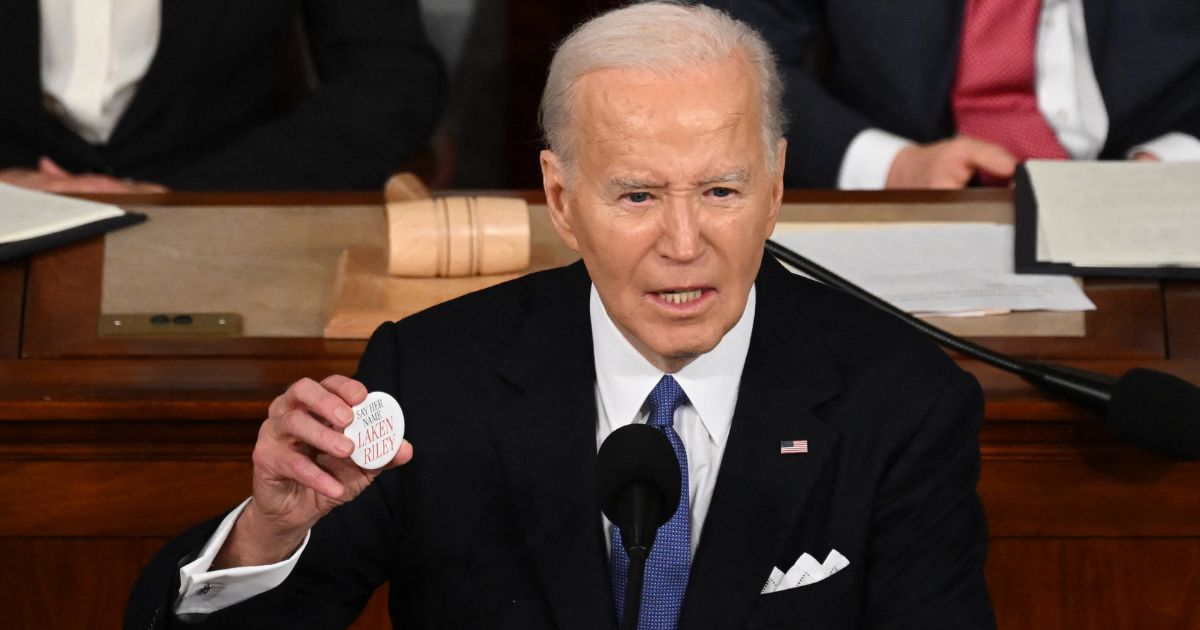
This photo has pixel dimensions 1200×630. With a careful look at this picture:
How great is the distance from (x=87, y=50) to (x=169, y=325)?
3.35 feet

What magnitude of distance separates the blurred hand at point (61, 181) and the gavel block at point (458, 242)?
2.25ft

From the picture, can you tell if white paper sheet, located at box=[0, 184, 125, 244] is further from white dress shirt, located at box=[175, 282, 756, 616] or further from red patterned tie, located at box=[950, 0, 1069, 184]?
red patterned tie, located at box=[950, 0, 1069, 184]

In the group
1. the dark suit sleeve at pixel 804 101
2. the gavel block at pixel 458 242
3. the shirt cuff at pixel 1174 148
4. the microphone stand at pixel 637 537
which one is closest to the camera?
the microphone stand at pixel 637 537

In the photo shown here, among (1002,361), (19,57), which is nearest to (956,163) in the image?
(1002,361)

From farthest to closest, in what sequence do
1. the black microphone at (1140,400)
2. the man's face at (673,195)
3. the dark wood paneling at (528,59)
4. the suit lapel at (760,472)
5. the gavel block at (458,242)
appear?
the dark wood paneling at (528,59), the gavel block at (458,242), the black microphone at (1140,400), the suit lapel at (760,472), the man's face at (673,195)

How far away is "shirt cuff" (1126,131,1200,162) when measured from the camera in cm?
260

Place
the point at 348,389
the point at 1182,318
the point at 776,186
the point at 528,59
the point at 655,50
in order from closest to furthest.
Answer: the point at 348,389, the point at 655,50, the point at 776,186, the point at 1182,318, the point at 528,59

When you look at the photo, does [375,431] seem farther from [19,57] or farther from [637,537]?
[19,57]

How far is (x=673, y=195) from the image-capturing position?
1407 millimetres

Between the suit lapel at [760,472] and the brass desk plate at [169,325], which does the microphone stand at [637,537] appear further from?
the brass desk plate at [169,325]

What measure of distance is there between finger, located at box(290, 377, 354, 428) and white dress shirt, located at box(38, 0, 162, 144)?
5.52 feet

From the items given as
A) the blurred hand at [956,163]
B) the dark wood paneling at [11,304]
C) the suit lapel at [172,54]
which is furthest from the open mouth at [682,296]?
the suit lapel at [172,54]

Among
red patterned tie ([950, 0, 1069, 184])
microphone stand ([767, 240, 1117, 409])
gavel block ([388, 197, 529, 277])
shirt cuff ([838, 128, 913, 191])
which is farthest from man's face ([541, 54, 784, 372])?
red patterned tie ([950, 0, 1069, 184])

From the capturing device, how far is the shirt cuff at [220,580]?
1.43 meters
